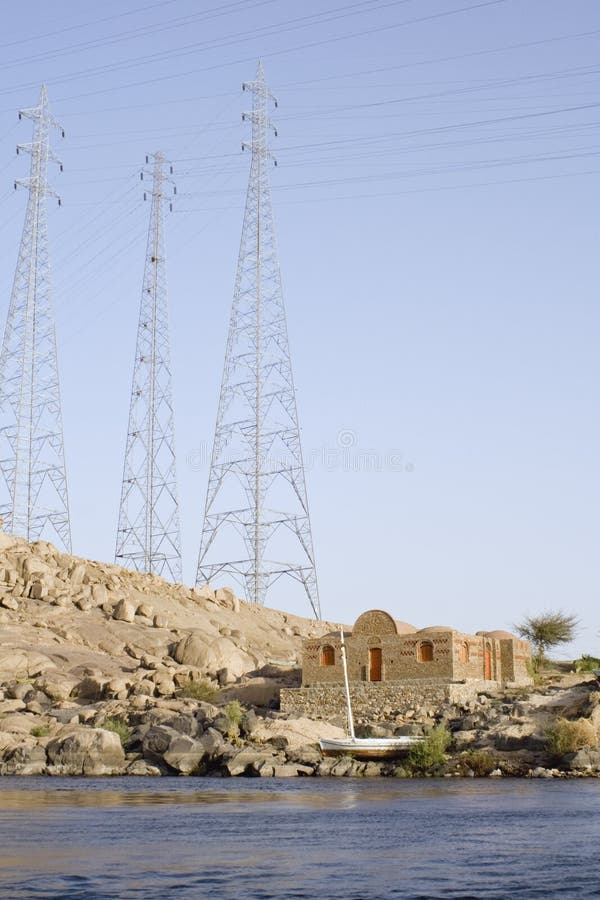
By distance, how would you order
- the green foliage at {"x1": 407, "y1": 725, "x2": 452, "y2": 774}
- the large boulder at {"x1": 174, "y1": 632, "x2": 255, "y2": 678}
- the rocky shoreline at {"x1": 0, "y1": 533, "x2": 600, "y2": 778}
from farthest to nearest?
the large boulder at {"x1": 174, "y1": 632, "x2": 255, "y2": 678} → the rocky shoreline at {"x1": 0, "y1": 533, "x2": 600, "y2": 778} → the green foliage at {"x1": 407, "y1": 725, "x2": 452, "y2": 774}

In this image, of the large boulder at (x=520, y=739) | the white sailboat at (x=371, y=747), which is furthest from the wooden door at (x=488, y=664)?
the white sailboat at (x=371, y=747)

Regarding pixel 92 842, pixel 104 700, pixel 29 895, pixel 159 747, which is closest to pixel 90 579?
pixel 104 700

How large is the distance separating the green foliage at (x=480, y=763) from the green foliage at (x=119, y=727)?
15795mm

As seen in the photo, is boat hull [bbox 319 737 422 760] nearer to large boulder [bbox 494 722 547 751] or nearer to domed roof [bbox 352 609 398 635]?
large boulder [bbox 494 722 547 751]

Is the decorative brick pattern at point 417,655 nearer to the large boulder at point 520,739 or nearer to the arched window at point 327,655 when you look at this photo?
the arched window at point 327,655

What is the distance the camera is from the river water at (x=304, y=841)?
68.9 feet

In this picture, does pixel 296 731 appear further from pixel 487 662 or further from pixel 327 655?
pixel 487 662

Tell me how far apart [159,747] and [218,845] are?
80.1 feet

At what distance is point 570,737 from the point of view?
4534 centimetres

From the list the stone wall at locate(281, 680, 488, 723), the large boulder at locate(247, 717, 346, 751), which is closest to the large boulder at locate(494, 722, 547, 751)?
the stone wall at locate(281, 680, 488, 723)

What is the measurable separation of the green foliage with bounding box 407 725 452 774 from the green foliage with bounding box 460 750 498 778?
1.03 meters

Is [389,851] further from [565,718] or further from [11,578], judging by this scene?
[11,578]

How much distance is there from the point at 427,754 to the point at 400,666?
12426 mm

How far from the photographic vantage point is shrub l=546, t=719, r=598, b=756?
1783 inches
